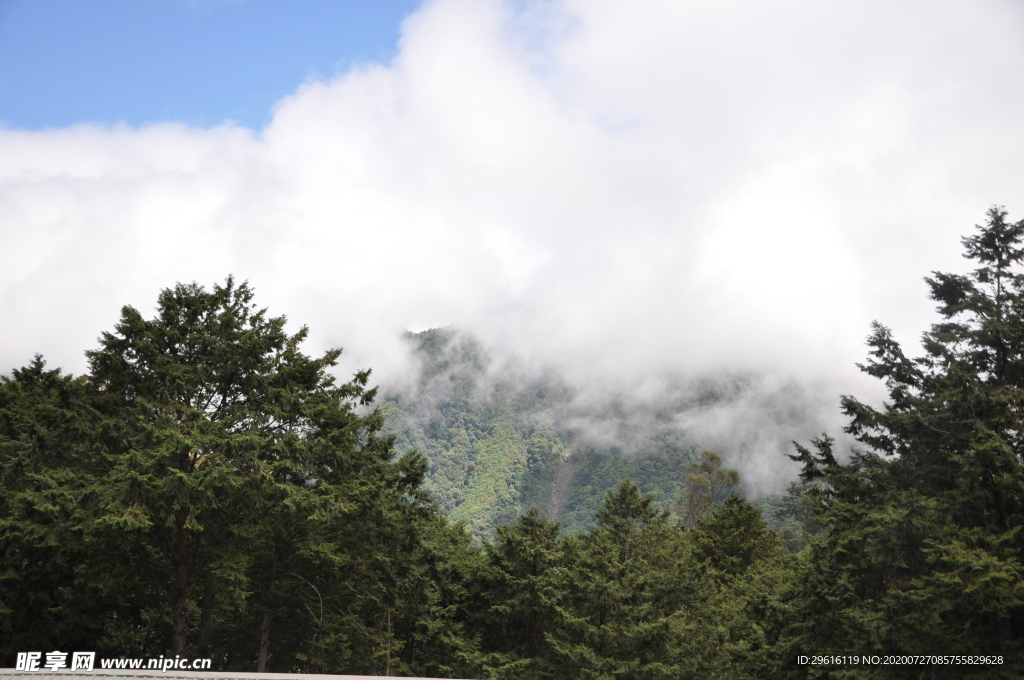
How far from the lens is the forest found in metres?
20.4

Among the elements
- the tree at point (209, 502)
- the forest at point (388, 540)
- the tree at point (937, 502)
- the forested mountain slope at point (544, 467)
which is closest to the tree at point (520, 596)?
the forest at point (388, 540)

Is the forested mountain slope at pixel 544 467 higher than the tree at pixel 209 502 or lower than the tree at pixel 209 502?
higher

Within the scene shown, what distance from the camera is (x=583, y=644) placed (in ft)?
89.5

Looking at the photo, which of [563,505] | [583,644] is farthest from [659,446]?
[583,644]

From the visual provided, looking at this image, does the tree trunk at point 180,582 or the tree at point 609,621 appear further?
the tree at point 609,621

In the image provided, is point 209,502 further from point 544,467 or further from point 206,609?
point 544,467

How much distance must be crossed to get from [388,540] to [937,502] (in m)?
18.3

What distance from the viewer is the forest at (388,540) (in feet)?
67.0

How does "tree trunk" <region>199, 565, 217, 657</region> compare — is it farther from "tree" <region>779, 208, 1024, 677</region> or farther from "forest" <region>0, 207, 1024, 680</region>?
"tree" <region>779, 208, 1024, 677</region>

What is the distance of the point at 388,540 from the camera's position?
2536 cm

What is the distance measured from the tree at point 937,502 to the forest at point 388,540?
0.09 m

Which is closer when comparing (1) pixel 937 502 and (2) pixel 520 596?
(1) pixel 937 502

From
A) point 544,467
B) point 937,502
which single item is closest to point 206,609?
point 937,502

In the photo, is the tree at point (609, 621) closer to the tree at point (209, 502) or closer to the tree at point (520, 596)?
the tree at point (520, 596)
